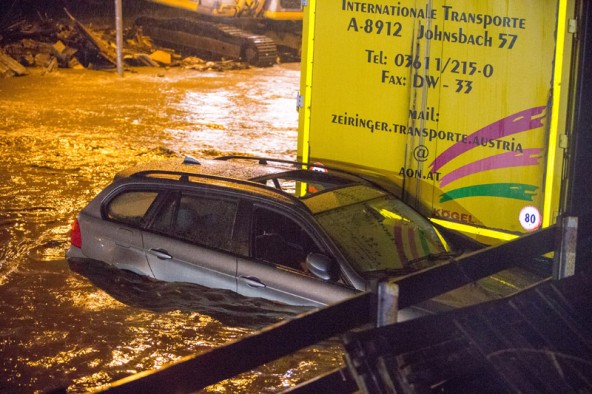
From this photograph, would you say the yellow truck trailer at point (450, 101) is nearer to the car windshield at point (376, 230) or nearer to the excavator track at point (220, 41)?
the car windshield at point (376, 230)

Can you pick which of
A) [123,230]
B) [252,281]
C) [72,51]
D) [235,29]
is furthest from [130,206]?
[235,29]

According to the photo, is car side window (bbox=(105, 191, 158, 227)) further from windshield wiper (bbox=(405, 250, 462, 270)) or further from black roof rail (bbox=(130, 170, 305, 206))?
windshield wiper (bbox=(405, 250, 462, 270))

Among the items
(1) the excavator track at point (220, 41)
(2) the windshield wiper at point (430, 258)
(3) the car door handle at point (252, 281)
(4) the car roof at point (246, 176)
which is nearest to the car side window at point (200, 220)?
(4) the car roof at point (246, 176)

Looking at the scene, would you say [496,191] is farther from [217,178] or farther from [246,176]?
[217,178]

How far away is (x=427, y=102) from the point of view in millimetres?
7992

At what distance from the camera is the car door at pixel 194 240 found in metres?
6.71

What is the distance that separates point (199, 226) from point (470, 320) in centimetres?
331

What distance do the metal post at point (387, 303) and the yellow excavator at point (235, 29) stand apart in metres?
25.9

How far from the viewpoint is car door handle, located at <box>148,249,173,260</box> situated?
6922 mm

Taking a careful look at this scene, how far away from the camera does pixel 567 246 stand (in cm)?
496

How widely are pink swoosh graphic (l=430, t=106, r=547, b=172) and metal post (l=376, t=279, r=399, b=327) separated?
4029mm

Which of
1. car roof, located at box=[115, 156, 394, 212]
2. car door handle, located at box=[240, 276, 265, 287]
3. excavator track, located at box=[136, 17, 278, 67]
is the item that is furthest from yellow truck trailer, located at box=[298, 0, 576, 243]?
excavator track, located at box=[136, 17, 278, 67]

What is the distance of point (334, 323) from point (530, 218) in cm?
424

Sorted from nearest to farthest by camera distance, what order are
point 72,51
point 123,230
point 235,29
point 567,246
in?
1. point 567,246
2. point 123,230
3. point 72,51
4. point 235,29
